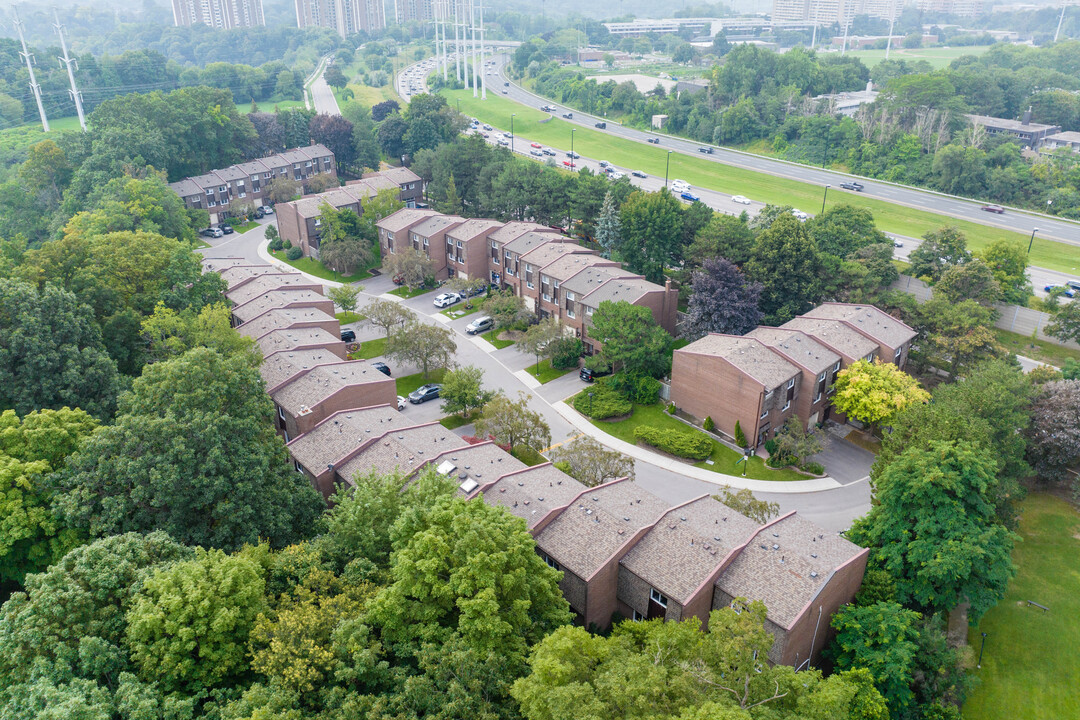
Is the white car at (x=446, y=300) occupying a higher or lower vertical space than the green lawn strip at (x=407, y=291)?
higher

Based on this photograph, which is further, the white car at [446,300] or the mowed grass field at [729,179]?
the mowed grass field at [729,179]

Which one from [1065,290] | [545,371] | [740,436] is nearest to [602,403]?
[545,371]

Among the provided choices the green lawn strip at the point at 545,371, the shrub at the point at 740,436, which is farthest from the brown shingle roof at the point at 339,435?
the shrub at the point at 740,436

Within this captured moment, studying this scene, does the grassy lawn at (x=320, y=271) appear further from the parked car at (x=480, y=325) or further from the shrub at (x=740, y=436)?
the shrub at (x=740, y=436)

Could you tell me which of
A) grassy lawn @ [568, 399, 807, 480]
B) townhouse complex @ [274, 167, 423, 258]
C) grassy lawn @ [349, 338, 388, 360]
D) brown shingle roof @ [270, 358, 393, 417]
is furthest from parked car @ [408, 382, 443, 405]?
townhouse complex @ [274, 167, 423, 258]

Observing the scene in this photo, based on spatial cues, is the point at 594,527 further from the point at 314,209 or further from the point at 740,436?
the point at 314,209
